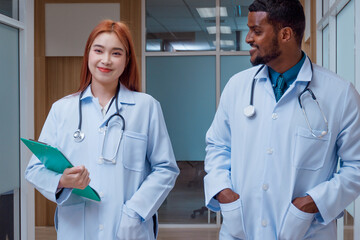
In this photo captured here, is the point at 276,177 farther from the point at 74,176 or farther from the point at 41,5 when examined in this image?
the point at 41,5

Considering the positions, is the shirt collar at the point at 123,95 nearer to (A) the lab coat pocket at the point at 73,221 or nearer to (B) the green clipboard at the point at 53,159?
(B) the green clipboard at the point at 53,159

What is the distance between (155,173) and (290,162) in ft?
1.82

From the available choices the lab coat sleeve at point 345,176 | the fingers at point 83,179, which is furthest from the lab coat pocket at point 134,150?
the lab coat sleeve at point 345,176

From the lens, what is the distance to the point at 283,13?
1.58 m

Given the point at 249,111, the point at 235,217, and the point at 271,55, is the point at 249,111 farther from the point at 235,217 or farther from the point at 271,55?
the point at 235,217

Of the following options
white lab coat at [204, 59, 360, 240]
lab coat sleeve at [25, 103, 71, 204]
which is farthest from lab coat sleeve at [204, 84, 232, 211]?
lab coat sleeve at [25, 103, 71, 204]

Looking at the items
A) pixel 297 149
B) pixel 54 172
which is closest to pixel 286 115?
pixel 297 149

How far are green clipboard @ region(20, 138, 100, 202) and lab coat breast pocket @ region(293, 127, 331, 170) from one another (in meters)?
0.74

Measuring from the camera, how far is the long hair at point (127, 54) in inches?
74.3

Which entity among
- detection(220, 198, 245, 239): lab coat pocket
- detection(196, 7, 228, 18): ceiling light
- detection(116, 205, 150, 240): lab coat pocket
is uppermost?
detection(196, 7, 228, 18): ceiling light

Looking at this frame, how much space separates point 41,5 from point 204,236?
11.5 feet

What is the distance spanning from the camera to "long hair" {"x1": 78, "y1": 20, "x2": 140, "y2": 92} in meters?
1.89

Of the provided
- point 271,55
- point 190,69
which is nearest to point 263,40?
point 271,55

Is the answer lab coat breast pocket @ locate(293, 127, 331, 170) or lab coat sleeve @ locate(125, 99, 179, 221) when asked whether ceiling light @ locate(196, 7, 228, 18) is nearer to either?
lab coat sleeve @ locate(125, 99, 179, 221)
